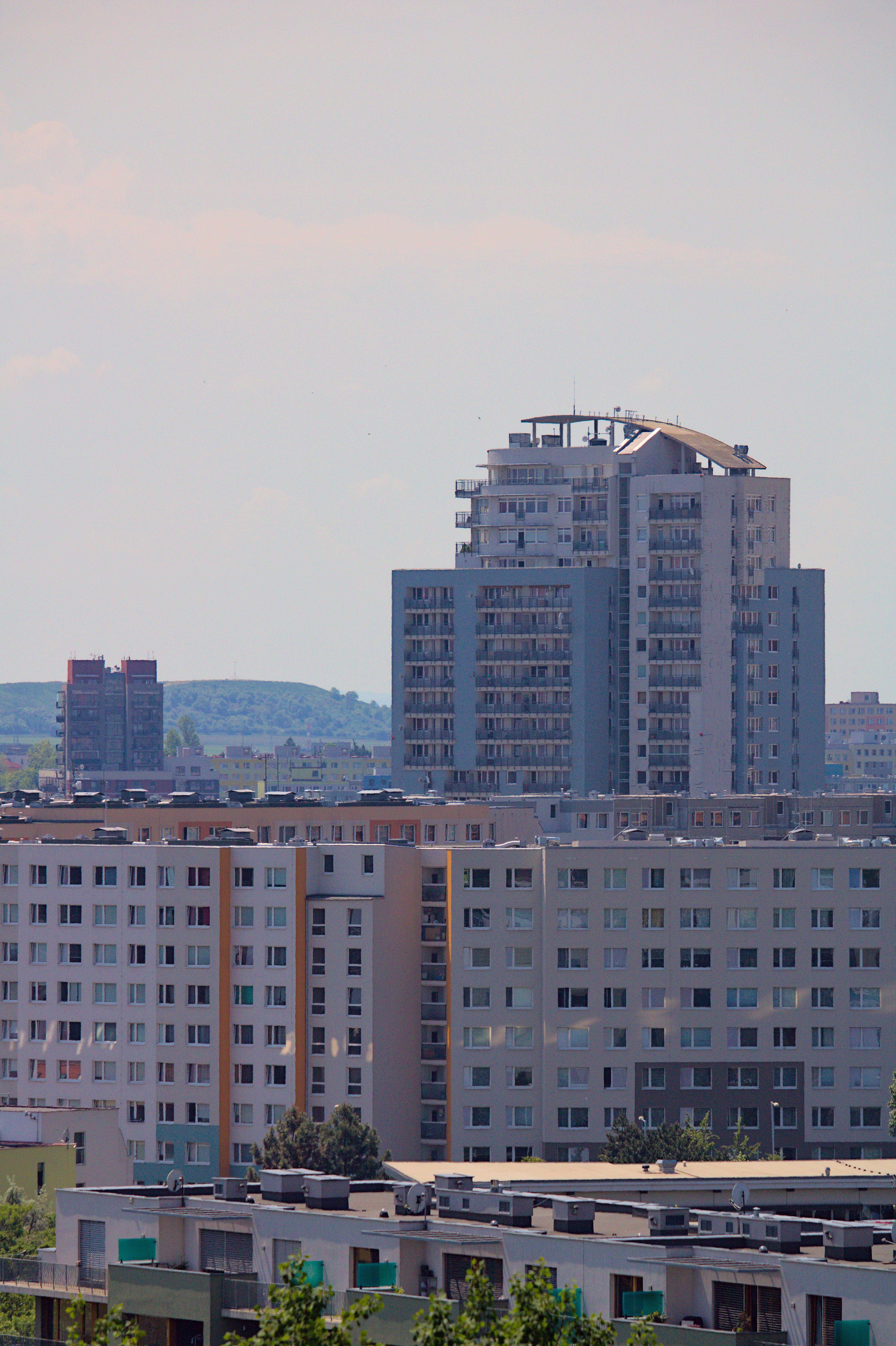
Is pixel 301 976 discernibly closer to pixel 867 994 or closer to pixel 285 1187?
pixel 867 994

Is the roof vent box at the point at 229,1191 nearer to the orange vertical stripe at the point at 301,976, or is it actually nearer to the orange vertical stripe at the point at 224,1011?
the orange vertical stripe at the point at 301,976

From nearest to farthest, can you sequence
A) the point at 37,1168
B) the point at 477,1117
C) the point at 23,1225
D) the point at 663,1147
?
the point at 23,1225 < the point at 37,1168 < the point at 663,1147 < the point at 477,1117

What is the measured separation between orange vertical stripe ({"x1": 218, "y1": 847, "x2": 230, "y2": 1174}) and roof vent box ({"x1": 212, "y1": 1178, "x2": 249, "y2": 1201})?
6244 centimetres

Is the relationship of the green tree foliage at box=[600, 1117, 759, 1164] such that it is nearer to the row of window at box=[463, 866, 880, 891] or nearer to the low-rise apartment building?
the low-rise apartment building

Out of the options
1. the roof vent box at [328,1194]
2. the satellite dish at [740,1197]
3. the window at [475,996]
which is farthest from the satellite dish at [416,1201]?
the window at [475,996]

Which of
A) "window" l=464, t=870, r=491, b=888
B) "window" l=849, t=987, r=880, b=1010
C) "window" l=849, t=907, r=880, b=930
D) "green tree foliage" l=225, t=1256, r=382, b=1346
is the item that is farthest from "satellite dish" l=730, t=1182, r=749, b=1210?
"window" l=464, t=870, r=491, b=888

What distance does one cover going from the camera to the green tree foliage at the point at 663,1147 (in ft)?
412

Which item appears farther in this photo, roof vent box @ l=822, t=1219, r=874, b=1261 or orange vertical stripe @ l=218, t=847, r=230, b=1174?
orange vertical stripe @ l=218, t=847, r=230, b=1174

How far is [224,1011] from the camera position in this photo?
477 feet

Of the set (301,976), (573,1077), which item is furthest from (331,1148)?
(573,1077)

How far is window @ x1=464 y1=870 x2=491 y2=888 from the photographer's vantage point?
144625 millimetres

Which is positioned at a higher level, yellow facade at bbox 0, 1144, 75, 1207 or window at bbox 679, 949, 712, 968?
window at bbox 679, 949, 712, 968

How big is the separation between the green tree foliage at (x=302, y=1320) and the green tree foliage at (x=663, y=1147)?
228 ft

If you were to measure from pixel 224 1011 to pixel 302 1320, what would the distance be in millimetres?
94030
